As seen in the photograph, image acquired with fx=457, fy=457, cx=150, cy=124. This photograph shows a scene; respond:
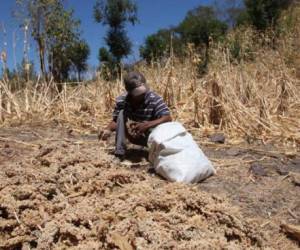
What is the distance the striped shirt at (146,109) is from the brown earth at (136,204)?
31 cm

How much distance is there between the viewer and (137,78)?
3.29 m

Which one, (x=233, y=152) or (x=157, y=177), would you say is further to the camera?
(x=233, y=152)

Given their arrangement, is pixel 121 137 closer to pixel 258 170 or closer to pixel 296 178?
pixel 258 170

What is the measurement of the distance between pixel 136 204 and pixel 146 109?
117cm

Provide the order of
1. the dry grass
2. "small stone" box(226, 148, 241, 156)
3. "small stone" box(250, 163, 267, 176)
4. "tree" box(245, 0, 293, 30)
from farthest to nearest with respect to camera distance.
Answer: "tree" box(245, 0, 293, 30), the dry grass, "small stone" box(226, 148, 241, 156), "small stone" box(250, 163, 267, 176)

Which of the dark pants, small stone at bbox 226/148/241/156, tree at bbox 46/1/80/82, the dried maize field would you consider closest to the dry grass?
the dried maize field

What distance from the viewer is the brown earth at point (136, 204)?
205cm

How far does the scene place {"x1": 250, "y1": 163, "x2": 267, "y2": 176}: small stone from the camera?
305 cm

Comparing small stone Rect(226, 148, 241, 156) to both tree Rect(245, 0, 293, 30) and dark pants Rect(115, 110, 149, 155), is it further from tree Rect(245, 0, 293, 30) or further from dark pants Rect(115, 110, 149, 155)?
tree Rect(245, 0, 293, 30)

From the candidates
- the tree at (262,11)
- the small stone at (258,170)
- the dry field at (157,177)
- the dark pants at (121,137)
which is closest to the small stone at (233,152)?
the dry field at (157,177)

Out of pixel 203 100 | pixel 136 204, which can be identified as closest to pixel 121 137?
pixel 136 204

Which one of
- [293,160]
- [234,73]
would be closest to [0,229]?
[293,160]

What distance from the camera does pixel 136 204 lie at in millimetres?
2281

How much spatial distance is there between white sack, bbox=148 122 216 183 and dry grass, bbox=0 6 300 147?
46.3 inches
